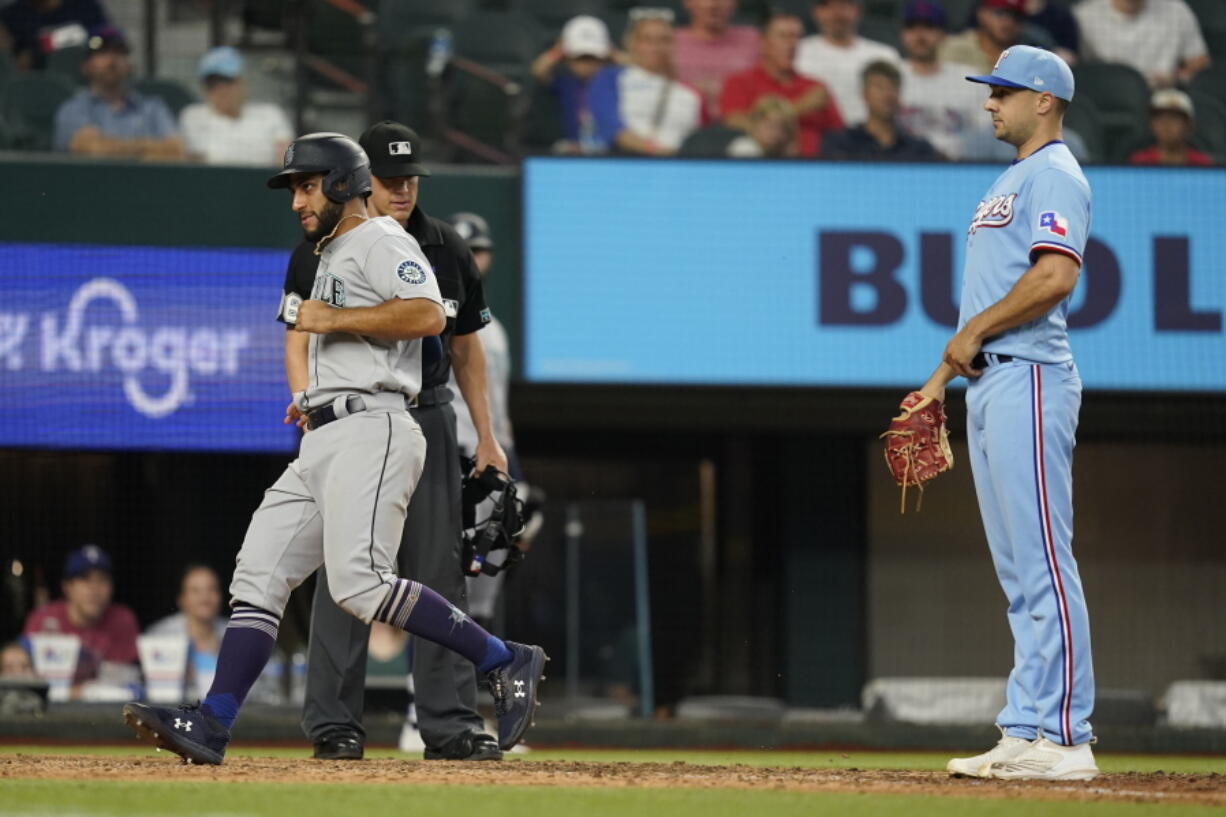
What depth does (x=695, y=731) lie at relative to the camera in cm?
997

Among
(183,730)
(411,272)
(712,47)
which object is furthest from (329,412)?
(712,47)

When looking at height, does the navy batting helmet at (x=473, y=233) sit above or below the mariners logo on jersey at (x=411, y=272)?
above

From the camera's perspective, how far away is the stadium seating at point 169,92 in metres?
10.6

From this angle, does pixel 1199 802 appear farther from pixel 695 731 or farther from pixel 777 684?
pixel 777 684

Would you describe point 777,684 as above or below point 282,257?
below

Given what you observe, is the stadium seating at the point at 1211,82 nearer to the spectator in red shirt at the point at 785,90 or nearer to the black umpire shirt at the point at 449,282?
the spectator in red shirt at the point at 785,90

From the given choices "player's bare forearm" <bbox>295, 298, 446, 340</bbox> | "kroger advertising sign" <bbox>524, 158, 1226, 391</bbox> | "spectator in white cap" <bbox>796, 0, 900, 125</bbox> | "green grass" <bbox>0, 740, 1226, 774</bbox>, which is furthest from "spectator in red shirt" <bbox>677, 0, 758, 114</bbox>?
"player's bare forearm" <bbox>295, 298, 446, 340</bbox>

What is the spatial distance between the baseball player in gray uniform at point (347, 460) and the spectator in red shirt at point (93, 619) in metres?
4.99

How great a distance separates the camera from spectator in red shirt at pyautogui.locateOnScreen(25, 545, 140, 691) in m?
10.2

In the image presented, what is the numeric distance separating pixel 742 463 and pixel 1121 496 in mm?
2276

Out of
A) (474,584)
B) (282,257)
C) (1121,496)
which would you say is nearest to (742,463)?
(1121,496)

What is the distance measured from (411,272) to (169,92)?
18.5ft

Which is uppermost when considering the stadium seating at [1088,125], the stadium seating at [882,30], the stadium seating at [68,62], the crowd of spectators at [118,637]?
the stadium seating at [882,30]

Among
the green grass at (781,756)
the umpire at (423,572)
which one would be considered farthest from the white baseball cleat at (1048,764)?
the green grass at (781,756)
